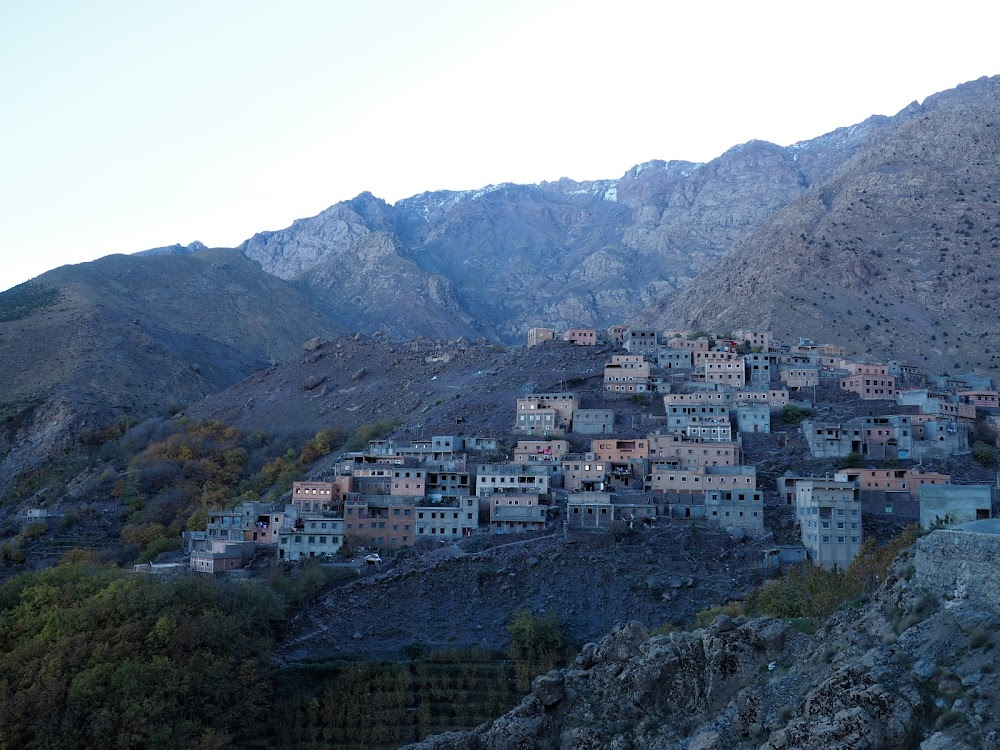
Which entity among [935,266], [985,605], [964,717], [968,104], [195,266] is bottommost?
[964,717]

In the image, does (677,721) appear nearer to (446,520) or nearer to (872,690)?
(872,690)

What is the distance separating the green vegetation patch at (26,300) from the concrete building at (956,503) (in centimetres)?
8828

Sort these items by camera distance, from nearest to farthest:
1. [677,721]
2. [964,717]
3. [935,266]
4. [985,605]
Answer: [964,717] < [985,605] < [677,721] < [935,266]

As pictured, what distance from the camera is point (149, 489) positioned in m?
71.6

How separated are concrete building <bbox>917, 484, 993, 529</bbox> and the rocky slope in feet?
155

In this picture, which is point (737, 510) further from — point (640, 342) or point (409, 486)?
point (640, 342)

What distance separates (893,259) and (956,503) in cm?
7136

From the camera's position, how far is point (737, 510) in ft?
164

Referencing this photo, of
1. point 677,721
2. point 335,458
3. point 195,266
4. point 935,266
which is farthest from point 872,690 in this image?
point 195,266

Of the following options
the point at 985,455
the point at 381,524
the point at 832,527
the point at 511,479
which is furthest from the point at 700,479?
the point at 985,455

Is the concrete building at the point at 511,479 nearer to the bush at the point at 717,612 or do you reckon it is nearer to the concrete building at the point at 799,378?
the bush at the point at 717,612

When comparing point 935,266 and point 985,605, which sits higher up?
point 935,266

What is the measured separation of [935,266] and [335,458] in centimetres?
6741

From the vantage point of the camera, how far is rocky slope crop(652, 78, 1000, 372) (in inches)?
3821
